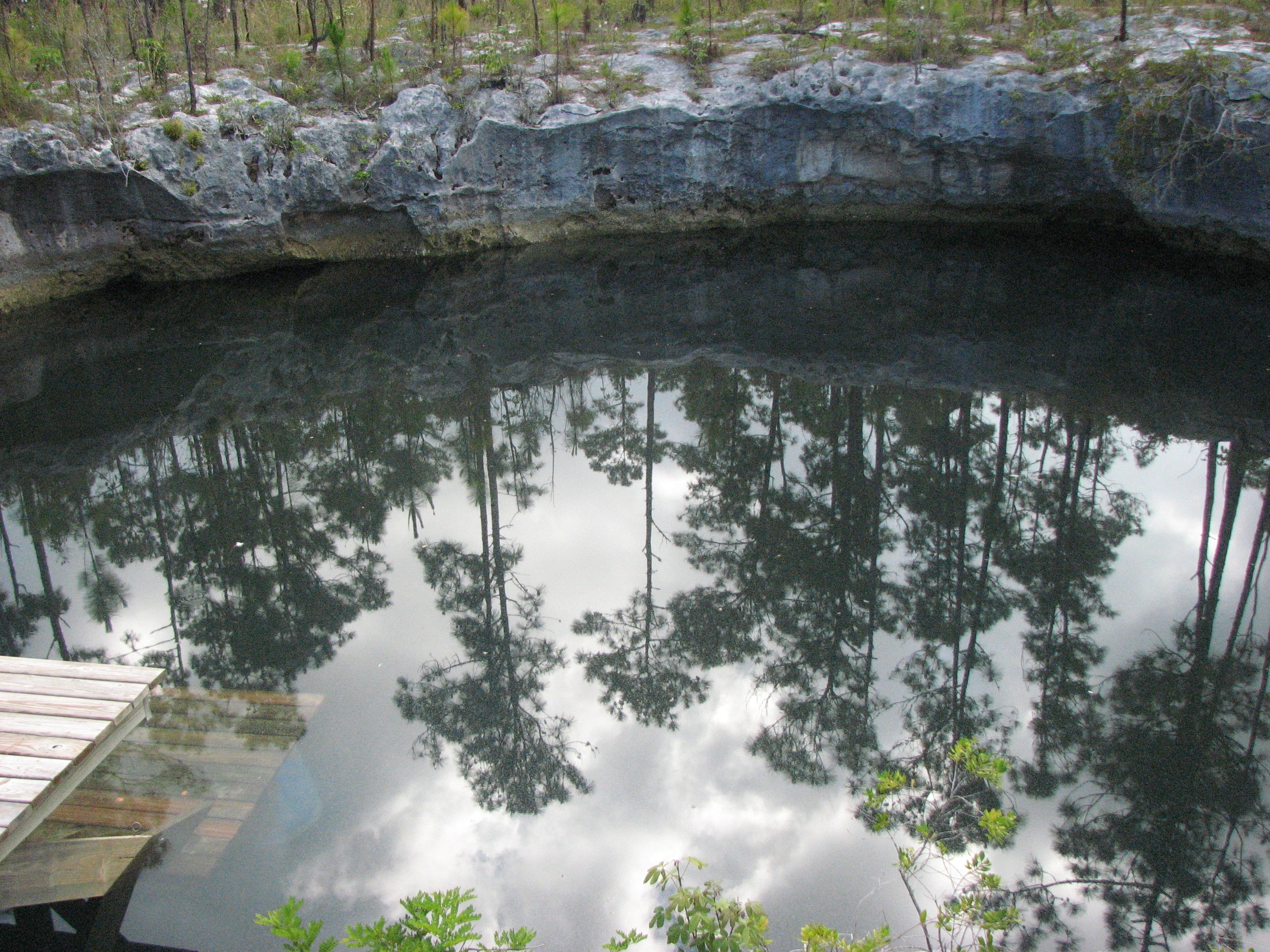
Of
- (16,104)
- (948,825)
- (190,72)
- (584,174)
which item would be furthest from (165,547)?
(584,174)

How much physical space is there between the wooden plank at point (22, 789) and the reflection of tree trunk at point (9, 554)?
247 cm

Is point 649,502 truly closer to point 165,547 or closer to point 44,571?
point 165,547

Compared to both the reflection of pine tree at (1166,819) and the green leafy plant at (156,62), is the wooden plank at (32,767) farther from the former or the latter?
the green leafy plant at (156,62)

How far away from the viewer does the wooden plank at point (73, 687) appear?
443 centimetres

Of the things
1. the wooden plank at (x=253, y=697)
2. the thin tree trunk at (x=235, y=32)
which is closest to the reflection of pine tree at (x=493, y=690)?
the wooden plank at (x=253, y=697)

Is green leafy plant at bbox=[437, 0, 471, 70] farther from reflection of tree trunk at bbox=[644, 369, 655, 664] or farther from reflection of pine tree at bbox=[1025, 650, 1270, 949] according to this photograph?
reflection of pine tree at bbox=[1025, 650, 1270, 949]

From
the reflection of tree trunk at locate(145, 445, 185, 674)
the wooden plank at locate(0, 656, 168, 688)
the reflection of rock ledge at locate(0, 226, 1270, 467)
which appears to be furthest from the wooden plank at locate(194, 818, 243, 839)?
the reflection of rock ledge at locate(0, 226, 1270, 467)

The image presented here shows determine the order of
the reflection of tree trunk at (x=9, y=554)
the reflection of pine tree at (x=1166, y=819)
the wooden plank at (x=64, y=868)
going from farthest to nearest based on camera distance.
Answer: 1. the reflection of tree trunk at (x=9, y=554)
2. the wooden plank at (x=64, y=868)
3. the reflection of pine tree at (x=1166, y=819)

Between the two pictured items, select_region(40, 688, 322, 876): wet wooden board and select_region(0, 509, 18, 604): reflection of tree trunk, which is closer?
select_region(40, 688, 322, 876): wet wooden board

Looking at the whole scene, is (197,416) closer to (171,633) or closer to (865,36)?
(171,633)

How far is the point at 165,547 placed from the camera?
6.53 metres

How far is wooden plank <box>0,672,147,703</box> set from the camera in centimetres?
443

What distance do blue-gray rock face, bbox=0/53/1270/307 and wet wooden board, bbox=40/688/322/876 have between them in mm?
8268

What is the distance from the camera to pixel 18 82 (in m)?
10.9
